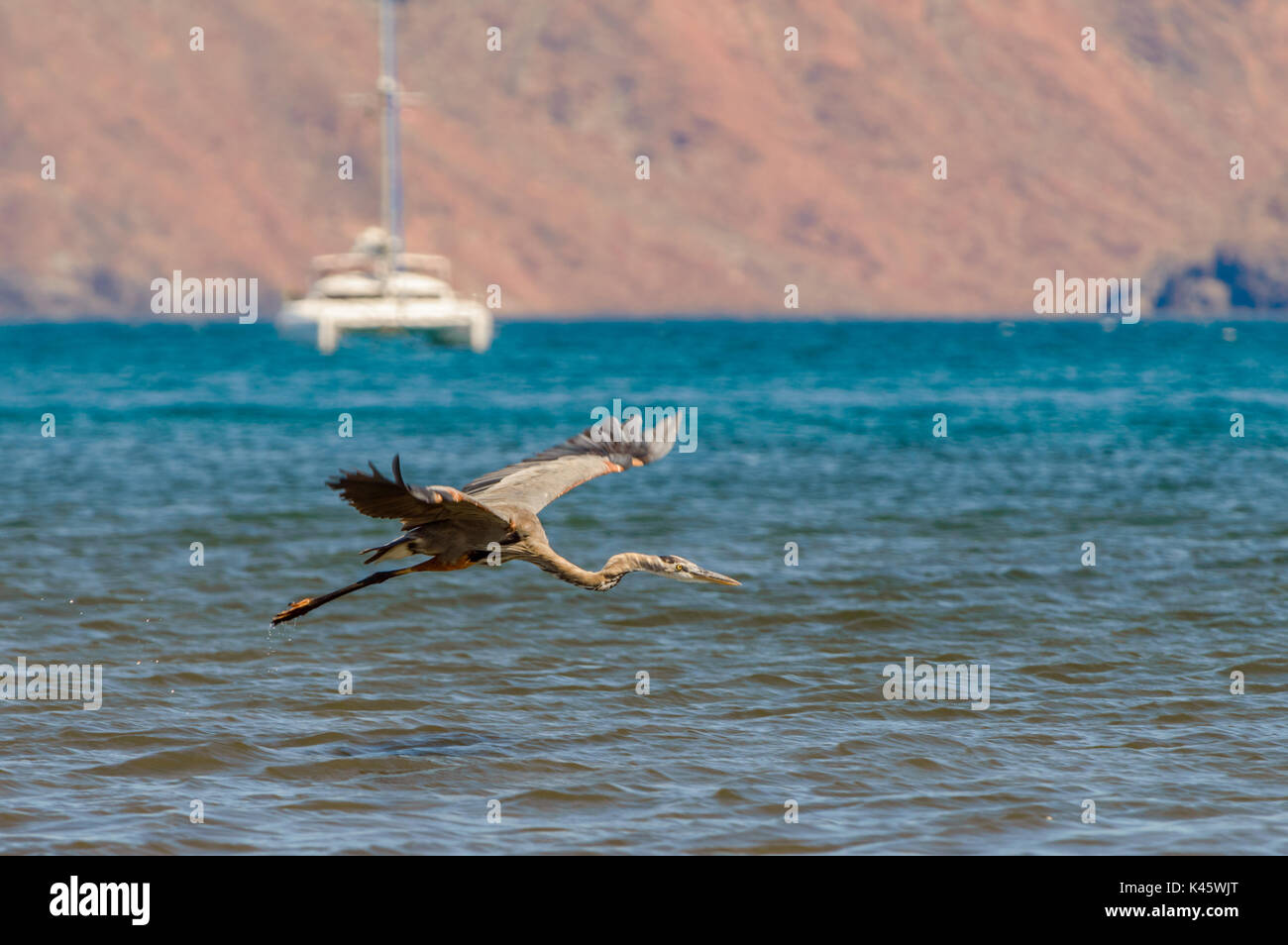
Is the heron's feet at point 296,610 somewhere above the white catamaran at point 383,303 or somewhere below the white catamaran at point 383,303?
below

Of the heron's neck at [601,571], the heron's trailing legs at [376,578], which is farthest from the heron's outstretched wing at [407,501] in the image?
the heron's neck at [601,571]

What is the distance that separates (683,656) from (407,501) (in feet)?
17.3

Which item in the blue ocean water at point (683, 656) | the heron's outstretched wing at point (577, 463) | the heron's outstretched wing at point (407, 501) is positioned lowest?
the blue ocean water at point (683, 656)

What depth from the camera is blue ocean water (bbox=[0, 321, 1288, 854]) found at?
31.1 ft

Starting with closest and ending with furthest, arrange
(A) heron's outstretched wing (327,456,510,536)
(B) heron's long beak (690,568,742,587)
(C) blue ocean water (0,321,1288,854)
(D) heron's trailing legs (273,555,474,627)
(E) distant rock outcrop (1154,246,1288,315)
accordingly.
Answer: (A) heron's outstretched wing (327,456,510,536)
(C) blue ocean water (0,321,1288,854)
(B) heron's long beak (690,568,742,587)
(D) heron's trailing legs (273,555,474,627)
(E) distant rock outcrop (1154,246,1288,315)

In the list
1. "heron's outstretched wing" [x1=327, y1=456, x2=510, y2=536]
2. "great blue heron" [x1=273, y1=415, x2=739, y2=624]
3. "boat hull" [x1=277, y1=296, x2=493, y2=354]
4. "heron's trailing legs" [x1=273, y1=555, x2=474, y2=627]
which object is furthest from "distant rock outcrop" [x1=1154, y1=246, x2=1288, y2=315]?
"heron's outstretched wing" [x1=327, y1=456, x2=510, y2=536]

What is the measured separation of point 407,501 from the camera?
8.84m

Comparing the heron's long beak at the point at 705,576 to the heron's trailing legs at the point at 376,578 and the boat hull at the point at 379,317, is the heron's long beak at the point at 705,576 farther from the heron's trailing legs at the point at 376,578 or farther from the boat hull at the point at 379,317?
the boat hull at the point at 379,317

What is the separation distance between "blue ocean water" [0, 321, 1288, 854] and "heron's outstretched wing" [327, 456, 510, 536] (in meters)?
1.73

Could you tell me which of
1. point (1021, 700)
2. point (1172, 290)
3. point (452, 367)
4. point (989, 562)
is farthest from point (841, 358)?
point (1172, 290)

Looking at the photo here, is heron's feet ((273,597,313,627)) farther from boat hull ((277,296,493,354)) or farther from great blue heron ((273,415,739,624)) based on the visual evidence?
boat hull ((277,296,493,354))

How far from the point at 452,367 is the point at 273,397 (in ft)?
75.1

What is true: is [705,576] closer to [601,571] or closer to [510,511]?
[601,571]

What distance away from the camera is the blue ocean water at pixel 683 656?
9484 mm
